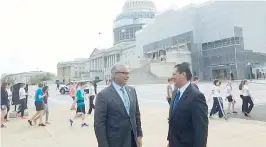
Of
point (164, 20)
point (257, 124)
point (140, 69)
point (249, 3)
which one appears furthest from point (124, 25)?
point (257, 124)

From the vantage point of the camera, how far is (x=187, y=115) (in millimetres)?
3195

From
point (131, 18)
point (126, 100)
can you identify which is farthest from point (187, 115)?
point (131, 18)

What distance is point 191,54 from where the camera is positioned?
59.6 m

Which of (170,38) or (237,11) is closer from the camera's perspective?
(237,11)

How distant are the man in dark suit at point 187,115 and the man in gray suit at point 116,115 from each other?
57 centimetres

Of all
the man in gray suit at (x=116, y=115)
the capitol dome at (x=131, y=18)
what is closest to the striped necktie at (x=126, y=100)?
the man in gray suit at (x=116, y=115)

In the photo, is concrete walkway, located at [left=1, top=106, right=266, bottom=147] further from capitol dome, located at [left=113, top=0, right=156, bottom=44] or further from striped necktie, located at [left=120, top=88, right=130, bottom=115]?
capitol dome, located at [left=113, top=0, right=156, bottom=44]

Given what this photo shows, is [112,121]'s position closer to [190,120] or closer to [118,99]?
[118,99]

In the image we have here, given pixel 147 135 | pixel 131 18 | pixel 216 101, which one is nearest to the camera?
pixel 147 135

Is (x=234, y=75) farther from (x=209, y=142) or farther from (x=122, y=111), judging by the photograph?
(x=122, y=111)

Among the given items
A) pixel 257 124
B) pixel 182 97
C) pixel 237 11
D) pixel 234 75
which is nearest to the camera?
pixel 182 97

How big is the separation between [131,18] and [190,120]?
10438cm

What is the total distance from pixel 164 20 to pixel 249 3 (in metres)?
21.7

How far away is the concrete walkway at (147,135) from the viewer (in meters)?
6.64
